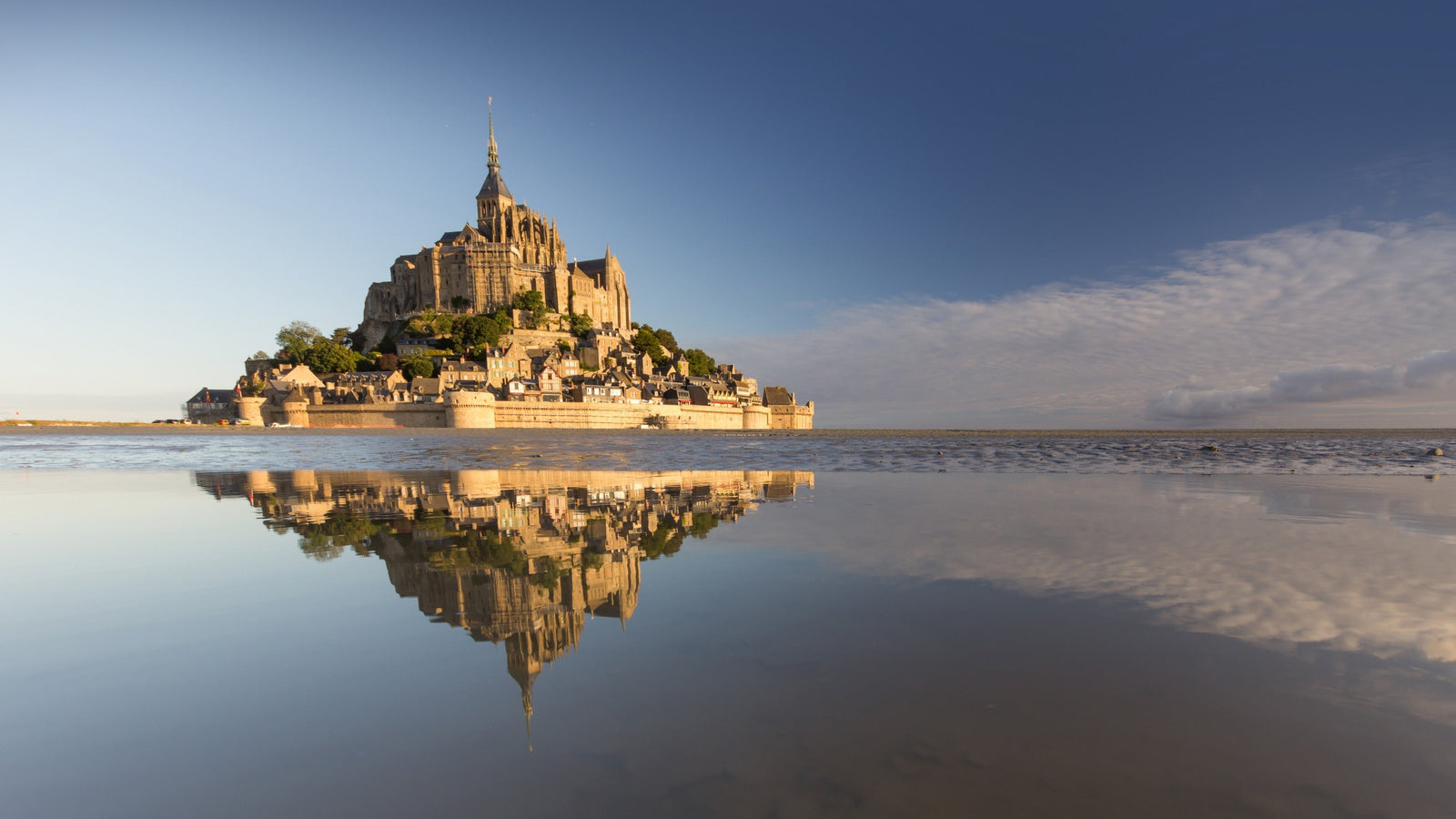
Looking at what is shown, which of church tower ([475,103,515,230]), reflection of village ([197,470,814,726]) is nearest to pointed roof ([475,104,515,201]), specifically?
church tower ([475,103,515,230])

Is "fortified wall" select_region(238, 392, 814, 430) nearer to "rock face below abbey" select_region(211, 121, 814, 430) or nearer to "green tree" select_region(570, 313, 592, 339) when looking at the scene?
"rock face below abbey" select_region(211, 121, 814, 430)

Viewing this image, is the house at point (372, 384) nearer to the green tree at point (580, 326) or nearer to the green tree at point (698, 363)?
the green tree at point (580, 326)

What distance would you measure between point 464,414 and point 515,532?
3180 inches

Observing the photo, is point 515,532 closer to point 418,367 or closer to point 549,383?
point 549,383

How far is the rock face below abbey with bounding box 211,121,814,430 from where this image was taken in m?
85.4

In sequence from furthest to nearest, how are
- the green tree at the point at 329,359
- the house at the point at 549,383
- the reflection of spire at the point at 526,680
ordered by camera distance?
the green tree at the point at 329,359 < the house at the point at 549,383 < the reflection of spire at the point at 526,680

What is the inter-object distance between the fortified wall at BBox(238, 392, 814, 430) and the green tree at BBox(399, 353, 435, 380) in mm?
6655

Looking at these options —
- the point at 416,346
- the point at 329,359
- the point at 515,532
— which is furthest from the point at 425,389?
the point at 515,532

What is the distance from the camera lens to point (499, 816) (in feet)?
6.64

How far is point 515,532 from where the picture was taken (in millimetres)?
6883

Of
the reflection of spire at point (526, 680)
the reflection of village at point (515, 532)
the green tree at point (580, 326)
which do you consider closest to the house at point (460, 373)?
the green tree at point (580, 326)

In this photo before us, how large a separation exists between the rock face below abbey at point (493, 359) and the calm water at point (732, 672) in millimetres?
82213

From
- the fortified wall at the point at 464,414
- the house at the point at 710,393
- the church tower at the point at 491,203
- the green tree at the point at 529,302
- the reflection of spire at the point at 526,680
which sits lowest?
the reflection of spire at the point at 526,680

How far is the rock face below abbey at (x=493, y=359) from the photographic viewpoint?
85438 mm
